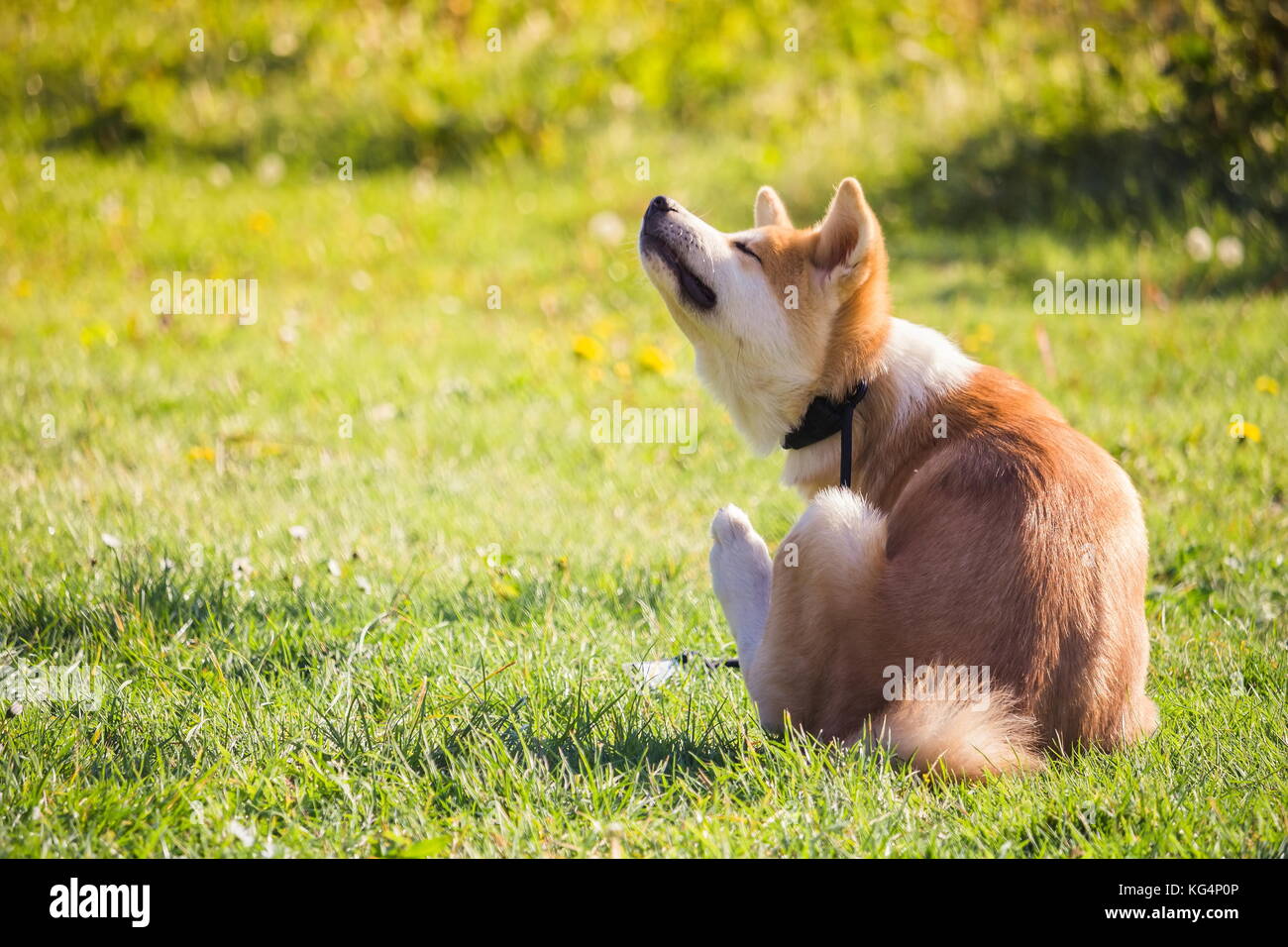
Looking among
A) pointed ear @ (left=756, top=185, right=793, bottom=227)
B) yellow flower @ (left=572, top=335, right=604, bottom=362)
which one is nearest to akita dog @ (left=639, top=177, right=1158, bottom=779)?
pointed ear @ (left=756, top=185, right=793, bottom=227)

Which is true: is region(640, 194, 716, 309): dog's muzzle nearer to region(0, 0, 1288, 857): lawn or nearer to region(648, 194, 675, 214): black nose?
region(648, 194, 675, 214): black nose

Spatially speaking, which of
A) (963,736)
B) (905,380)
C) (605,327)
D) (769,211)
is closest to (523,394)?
(605,327)

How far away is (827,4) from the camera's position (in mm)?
10727

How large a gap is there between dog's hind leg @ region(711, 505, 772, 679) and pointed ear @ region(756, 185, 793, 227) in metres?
1.04

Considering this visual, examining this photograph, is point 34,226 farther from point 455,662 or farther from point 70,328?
point 455,662

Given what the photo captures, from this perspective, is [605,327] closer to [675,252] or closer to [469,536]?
[469,536]

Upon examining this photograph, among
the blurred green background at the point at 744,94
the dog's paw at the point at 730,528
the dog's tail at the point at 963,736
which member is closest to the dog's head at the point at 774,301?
the dog's paw at the point at 730,528

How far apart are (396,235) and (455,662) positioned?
17.7 ft

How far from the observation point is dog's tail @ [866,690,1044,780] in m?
2.35

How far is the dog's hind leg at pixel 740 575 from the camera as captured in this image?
2.98 meters

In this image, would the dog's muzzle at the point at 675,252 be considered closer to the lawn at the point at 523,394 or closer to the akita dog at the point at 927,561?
the akita dog at the point at 927,561

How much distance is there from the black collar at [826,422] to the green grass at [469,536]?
2.09 feet

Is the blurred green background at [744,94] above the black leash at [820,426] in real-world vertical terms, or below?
above
